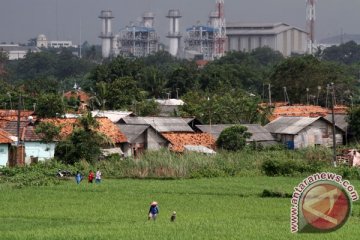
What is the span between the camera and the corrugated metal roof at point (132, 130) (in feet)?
144

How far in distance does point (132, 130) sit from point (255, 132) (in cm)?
668

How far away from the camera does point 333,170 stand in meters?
36.4

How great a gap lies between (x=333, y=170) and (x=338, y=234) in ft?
57.7

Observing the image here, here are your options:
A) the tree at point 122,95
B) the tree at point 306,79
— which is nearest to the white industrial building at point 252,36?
the tree at point 306,79

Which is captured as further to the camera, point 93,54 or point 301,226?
point 93,54

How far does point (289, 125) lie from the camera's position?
4919 cm

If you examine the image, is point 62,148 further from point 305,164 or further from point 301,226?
point 301,226

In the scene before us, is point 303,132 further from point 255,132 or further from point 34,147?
point 34,147

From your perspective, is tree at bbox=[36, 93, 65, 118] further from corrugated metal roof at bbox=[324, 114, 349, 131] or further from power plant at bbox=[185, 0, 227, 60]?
power plant at bbox=[185, 0, 227, 60]

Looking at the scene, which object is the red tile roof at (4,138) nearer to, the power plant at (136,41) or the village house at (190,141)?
the village house at (190,141)

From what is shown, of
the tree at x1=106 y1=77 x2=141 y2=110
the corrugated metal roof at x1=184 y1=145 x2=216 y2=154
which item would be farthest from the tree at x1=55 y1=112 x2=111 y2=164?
the tree at x1=106 y1=77 x2=141 y2=110

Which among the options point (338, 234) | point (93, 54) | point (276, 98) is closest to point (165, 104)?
point (276, 98)

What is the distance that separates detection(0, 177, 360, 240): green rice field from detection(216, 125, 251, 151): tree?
9517 millimetres

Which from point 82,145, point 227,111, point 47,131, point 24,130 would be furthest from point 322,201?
point 227,111
